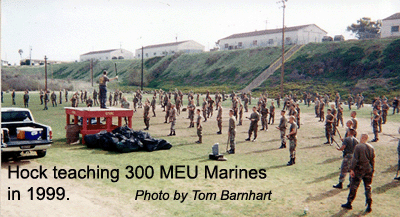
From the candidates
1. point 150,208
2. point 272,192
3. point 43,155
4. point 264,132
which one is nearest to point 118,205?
point 150,208

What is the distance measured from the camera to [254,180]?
10.1 meters

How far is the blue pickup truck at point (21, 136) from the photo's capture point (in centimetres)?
1081

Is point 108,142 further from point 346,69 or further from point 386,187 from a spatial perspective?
point 346,69

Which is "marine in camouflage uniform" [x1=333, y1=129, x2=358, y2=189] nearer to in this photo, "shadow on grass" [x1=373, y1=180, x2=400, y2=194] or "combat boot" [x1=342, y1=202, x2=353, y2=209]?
"shadow on grass" [x1=373, y1=180, x2=400, y2=194]

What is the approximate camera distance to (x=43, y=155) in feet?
40.7

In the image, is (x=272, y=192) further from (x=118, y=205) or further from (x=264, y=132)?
(x=264, y=132)

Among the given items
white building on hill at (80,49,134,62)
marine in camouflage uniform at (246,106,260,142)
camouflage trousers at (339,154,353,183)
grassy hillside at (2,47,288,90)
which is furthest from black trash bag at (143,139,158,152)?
→ white building on hill at (80,49,134,62)

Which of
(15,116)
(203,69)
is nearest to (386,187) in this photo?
(15,116)

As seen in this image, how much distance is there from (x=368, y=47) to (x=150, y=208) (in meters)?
60.9

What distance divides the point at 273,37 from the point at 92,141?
72624 millimetres

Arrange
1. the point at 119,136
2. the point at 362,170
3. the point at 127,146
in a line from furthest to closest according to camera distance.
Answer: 1. the point at 119,136
2. the point at 127,146
3. the point at 362,170

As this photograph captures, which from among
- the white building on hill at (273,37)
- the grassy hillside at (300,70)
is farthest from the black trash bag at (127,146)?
the white building on hill at (273,37)

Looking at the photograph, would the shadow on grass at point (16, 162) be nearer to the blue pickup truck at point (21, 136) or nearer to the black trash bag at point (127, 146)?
the blue pickup truck at point (21, 136)

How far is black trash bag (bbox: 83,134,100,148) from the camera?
14.4m
